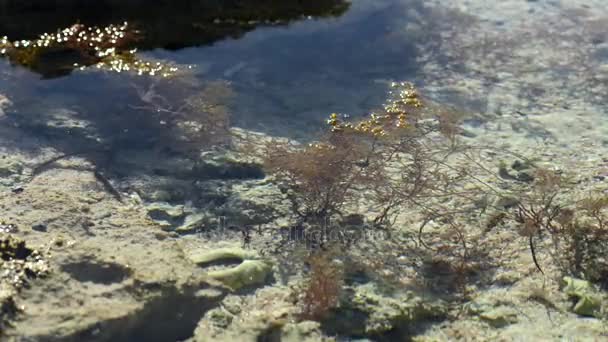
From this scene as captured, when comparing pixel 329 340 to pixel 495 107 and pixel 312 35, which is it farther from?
pixel 312 35

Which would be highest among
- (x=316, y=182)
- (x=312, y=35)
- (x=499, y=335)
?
(x=312, y=35)

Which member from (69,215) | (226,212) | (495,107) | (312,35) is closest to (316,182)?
(226,212)

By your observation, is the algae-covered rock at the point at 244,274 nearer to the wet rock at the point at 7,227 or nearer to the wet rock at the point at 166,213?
the wet rock at the point at 166,213

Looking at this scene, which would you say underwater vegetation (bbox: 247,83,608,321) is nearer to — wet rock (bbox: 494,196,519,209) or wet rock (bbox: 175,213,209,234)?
wet rock (bbox: 494,196,519,209)

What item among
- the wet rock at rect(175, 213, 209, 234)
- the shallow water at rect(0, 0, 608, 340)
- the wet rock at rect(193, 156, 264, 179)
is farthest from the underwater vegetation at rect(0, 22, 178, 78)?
the wet rock at rect(175, 213, 209, 234)

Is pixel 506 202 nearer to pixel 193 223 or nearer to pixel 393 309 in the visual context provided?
pixel 393 309


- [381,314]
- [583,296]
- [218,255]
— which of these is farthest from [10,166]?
[583,296]
